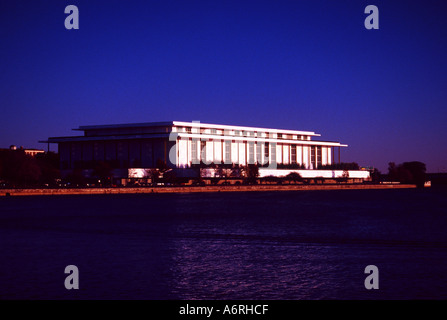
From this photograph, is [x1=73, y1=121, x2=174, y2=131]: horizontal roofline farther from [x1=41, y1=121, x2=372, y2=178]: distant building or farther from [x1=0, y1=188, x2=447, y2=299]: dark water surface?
[x1=0, y1=188, x2=447, y2=299]: dark water surface

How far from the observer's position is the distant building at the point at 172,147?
117312 mm

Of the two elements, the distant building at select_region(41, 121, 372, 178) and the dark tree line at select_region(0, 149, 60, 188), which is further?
the distant building at select_region(41, 121, 372, 178)

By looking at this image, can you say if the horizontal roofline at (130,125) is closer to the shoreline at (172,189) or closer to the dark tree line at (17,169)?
the shoreline at (172,189)

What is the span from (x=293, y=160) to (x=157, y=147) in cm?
3630

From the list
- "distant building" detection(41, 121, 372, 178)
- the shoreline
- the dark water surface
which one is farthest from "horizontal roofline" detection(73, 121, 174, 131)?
the dark water surface

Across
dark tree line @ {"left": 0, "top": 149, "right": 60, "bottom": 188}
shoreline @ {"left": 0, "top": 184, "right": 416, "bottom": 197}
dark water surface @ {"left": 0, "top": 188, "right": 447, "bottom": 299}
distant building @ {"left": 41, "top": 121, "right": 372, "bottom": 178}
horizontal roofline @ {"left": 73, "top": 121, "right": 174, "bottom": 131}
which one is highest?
horizontal roofline @ {"left": 73, "top": 121, "right": 174, "bottom": 131}

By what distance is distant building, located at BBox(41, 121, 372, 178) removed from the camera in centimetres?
11731

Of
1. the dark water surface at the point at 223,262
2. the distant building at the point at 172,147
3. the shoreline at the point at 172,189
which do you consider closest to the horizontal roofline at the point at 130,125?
the distant building at the point at 172,147

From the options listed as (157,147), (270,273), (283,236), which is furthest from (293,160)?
(270,273)

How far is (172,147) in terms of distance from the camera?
381 feet

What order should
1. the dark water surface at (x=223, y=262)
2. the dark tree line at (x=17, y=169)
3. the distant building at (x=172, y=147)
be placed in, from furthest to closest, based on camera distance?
the distant building at (x=172, y=147) < the dark tree line at (x=17, y=169) < the dark water surface at (x=223, y=262)

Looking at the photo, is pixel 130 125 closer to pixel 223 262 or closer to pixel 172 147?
pixel 172 147

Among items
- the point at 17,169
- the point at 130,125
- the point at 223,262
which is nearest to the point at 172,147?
the point at 130,125

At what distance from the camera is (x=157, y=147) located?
118 metres
